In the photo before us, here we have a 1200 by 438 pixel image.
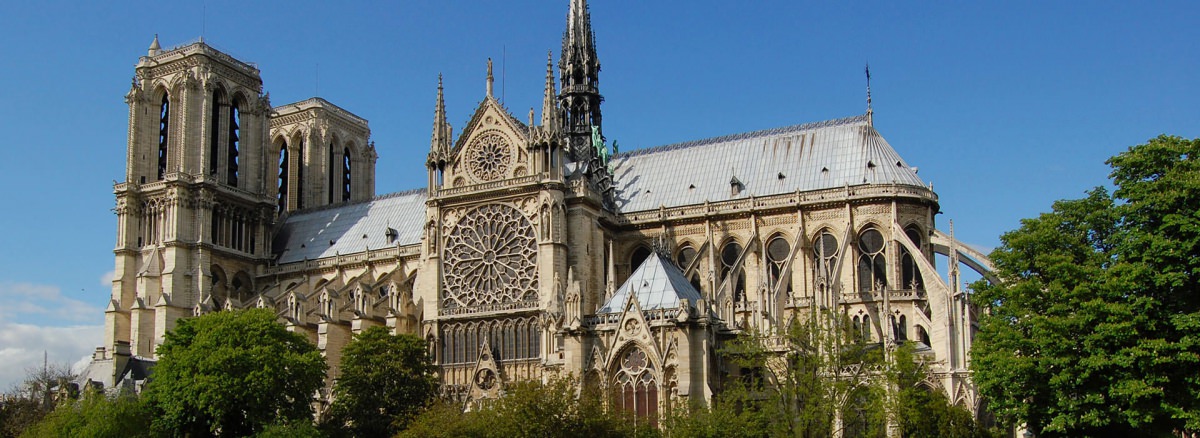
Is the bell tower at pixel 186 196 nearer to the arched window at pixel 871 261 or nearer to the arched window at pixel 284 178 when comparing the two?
the arched window at pixel 284 178

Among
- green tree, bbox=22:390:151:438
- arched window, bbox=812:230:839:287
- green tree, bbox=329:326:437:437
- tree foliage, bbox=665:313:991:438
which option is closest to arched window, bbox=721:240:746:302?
arched window, bbox=812:230:839:287

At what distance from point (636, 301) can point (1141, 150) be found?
15.8m

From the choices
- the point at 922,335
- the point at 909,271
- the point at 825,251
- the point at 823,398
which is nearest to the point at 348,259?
the point at 825,251

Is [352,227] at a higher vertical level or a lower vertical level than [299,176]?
lower

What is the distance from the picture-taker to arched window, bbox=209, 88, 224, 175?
74438 mm

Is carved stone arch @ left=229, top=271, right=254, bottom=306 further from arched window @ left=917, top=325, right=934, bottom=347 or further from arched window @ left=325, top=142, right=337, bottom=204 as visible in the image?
arched window @ left=917, top=325, right=934, bottom=347

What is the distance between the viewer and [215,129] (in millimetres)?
75250

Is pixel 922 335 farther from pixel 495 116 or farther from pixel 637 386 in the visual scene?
pixel 495 116

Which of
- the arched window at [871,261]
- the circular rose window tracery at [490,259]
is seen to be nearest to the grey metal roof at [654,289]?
the circular rose window tracery at [490,259]

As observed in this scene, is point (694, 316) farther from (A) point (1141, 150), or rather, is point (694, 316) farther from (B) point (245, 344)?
(B) point (245, 344)

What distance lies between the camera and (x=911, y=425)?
136 feet

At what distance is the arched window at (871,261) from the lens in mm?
57156

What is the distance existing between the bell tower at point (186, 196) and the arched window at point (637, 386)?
31.0 m

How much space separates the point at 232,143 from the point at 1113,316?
54.2 m
